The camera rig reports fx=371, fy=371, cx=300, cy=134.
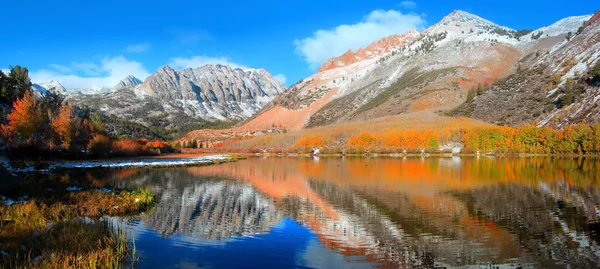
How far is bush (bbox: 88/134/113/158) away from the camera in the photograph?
72.6 m

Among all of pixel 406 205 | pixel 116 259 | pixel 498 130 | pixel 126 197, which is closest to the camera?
pixel 116 259

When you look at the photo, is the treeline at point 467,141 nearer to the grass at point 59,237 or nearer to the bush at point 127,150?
the bush at point 127,150

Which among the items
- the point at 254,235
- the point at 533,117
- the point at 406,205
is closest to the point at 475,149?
the point at 533,117

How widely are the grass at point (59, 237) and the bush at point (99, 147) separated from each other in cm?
5813

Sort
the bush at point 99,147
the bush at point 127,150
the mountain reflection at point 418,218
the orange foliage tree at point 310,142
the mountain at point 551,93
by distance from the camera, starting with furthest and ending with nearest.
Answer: the orange foliage tree at point 310,142
the mountain at point 551,93
the bush at point 127,150
the bush at point 99,147
the mountain reflection at point 418,218

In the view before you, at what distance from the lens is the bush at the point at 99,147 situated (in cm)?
7256

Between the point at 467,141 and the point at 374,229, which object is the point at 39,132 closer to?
the point at 374,229

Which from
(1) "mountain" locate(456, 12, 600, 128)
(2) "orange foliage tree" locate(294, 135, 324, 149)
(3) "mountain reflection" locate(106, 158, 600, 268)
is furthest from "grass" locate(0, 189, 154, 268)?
(2) "orange foliage tree" locate(294, 135, 324, 149)

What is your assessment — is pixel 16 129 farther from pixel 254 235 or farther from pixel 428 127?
pixel 428 127

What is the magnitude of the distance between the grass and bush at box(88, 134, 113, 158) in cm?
5813

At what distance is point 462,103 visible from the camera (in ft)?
482

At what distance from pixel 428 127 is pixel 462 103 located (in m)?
34.0

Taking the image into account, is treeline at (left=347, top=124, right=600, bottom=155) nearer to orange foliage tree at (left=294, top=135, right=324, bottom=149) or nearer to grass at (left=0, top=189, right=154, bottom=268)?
orange foliage tree at (left=294, top=135, right=324, bottom=149)

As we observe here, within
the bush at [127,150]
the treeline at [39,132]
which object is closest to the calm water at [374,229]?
the treeline at [39,132]
